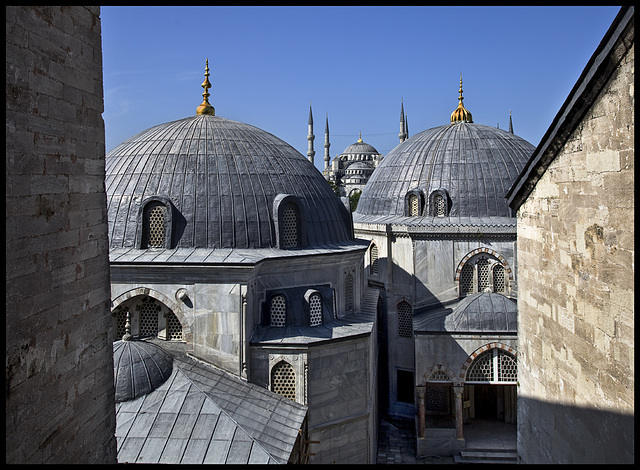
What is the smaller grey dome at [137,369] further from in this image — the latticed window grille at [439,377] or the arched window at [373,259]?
the arched window at [373,259]

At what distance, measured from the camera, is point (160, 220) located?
1334 centimetres

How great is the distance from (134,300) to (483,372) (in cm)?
1056

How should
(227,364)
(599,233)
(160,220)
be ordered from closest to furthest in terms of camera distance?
1. (599,233)
2. (227,364)
3. (160,220)

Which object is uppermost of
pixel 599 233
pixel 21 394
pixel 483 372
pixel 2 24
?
pixel 2 24

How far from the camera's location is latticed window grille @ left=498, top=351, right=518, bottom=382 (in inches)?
643

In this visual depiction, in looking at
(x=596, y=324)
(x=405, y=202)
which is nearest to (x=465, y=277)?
(x=405, y=202)

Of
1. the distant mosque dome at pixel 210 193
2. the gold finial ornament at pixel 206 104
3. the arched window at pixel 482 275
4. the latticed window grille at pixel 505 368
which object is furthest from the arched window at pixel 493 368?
the gold finial ornament at pixel 206 104

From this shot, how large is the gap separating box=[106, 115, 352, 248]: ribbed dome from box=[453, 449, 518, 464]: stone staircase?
7.64 m

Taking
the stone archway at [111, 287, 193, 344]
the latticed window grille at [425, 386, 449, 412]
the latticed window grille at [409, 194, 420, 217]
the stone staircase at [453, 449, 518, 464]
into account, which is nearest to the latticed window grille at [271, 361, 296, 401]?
the stone archway at [111, 287, 193, 344]

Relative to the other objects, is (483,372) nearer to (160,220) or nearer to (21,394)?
(160,220)

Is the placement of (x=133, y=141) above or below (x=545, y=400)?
above

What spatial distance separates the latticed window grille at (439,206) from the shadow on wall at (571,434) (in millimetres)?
12865

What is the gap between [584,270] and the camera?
214 inches

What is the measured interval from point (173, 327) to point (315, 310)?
3.47m
